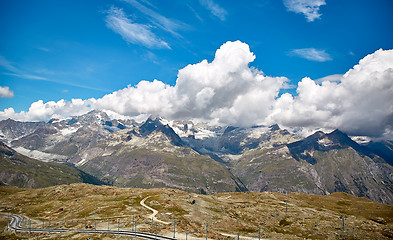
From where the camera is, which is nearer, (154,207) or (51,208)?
(154,207)

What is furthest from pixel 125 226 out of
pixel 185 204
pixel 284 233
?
pixel 284 233

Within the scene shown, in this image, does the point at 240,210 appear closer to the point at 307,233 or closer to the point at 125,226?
the point at 307,233

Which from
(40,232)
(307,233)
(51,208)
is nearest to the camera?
(307,233)

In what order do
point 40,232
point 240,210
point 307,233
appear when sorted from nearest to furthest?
point 307,233 < point 40,232 < point 240,210

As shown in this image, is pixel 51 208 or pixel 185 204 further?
pixel 51 208

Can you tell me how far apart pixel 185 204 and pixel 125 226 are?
53186mm

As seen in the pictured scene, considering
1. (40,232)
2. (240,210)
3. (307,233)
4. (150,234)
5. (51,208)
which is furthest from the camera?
(51,208)

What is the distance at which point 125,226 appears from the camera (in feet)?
347

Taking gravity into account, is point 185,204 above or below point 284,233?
above

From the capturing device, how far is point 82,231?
100625 millimetres

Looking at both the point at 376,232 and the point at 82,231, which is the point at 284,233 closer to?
the point at 376,232

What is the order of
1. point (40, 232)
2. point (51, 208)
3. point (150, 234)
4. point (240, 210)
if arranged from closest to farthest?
point (150, 234) → point (40, 232) → point (240, 210) → point (51, 208)

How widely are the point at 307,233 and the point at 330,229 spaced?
464 inches

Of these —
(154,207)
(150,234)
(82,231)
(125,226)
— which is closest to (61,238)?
(82,231)
